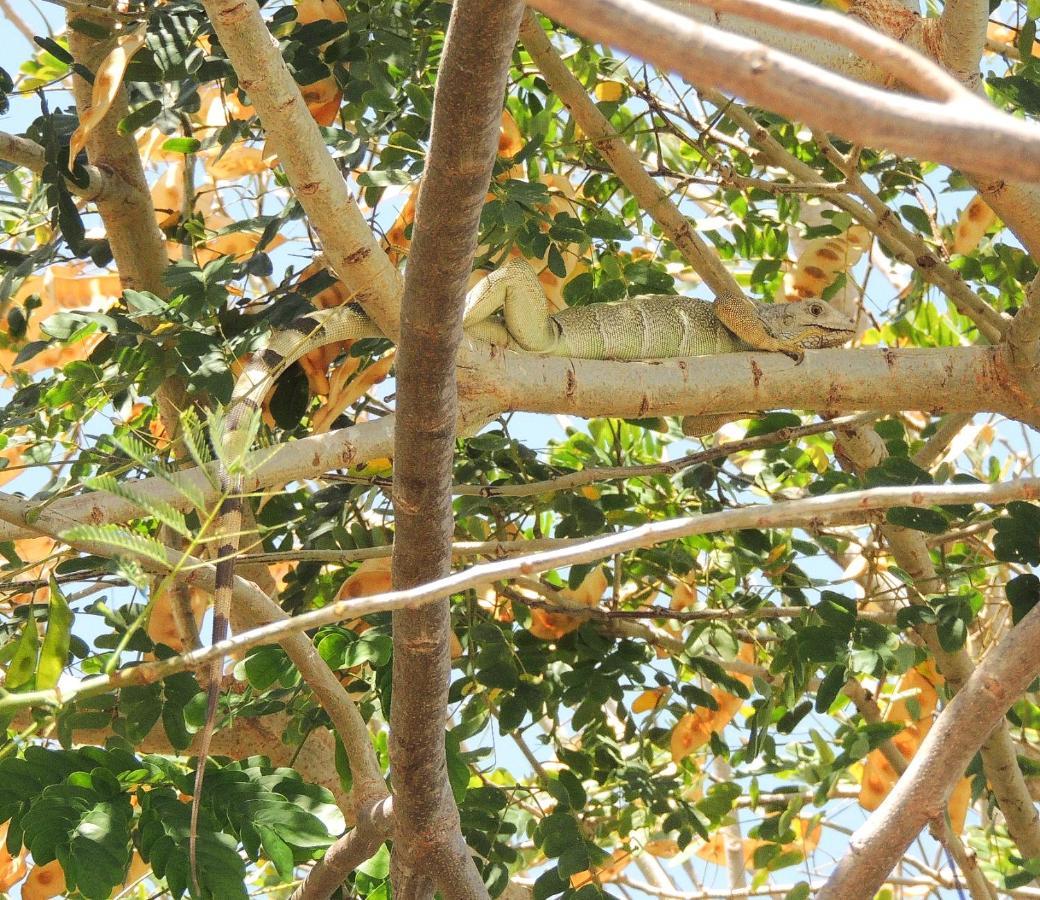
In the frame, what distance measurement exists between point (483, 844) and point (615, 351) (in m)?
1.88

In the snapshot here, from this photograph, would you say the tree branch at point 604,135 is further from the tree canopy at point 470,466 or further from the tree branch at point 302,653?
the tree branch at point 302,653

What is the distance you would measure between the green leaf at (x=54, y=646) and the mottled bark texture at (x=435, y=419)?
0.57 m

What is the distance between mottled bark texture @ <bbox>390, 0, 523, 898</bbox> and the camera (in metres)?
1.63

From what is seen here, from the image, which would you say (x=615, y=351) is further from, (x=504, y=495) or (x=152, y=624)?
(x=152, y=624)

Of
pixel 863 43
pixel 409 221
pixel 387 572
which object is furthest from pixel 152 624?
pixel 863 43

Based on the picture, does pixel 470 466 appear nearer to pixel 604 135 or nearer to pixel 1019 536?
pixel 604 135

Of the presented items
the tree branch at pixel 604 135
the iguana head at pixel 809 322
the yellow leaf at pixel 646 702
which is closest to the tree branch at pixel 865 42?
the tree branch at pixel 604 135

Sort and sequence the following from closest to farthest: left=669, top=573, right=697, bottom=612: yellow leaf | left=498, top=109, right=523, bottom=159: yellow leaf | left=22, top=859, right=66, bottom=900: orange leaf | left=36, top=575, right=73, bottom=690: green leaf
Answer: left=36, top=575, right=73, bottom=690: green leaf < left=22, top=859, right=66, bottom=900: orange leaf < left=498, top=109, right=523, bottom=159: yellow leaf < left=669, top=573, right=697, bottom=612: yellow leaf

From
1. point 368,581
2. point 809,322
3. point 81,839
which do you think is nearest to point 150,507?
point 81,839

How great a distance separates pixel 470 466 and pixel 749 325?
4.03ft

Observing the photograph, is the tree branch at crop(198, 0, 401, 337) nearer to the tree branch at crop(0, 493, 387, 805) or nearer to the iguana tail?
the iguana tail

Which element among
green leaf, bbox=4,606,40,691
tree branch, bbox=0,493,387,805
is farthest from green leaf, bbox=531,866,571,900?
green leaf, bbox=4,606,40,691

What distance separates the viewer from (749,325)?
181 inches

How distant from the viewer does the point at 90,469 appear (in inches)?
152
